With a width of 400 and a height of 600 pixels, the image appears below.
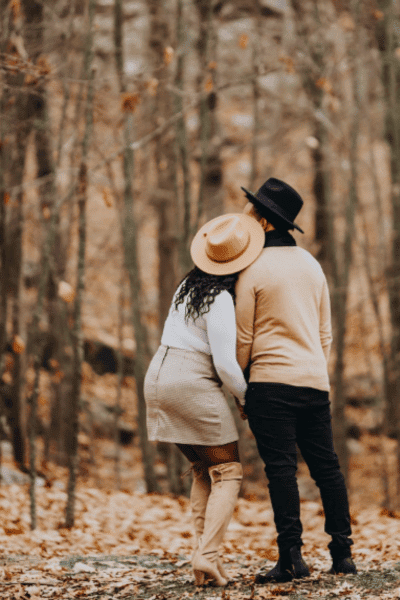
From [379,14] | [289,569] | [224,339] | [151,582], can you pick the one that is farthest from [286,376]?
[379,14]

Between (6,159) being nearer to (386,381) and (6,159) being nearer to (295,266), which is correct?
(295,266)

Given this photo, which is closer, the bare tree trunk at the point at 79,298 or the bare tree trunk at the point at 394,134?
the bare tree trunk at the point at 79,298

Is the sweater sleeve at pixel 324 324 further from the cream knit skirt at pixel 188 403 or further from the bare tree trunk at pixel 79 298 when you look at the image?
the bare tree trunk at pixel 79 298

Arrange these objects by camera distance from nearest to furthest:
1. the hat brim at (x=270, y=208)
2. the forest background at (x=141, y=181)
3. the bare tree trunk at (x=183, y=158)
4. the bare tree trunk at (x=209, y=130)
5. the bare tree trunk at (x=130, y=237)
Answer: the hat brim at (x=270, y=208)
the forest background at (x=141, y=181)
the bare tree trunk at (x=130, y=237)
the bare tree trunk at (x=183, y=158)
the bare tree trunk at (x=209, y=130)

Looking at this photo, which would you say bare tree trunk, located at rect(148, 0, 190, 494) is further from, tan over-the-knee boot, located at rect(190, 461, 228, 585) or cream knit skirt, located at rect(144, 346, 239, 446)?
cream knit skirt, located at rect(144, 346, 239, 446)

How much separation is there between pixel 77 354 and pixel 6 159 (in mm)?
2321

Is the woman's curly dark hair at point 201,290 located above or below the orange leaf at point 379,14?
below

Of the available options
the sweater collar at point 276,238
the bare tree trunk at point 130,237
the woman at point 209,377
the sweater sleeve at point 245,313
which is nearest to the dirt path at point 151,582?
the woman at point 209,377

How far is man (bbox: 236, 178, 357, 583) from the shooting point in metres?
3.60

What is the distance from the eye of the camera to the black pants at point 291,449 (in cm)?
359

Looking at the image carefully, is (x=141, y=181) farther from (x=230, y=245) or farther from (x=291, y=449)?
(x=291, y=449)

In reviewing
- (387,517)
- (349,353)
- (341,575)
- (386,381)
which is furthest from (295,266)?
(349,353)

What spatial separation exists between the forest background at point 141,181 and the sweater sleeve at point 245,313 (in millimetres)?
2303

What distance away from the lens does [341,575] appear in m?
3.75
